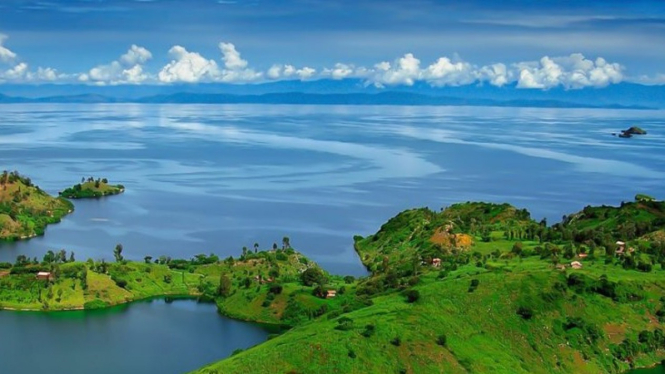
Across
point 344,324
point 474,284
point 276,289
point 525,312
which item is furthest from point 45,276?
point 525,312

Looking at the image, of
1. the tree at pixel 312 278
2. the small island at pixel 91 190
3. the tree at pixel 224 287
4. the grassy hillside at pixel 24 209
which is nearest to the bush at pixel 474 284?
the tree at pixel 312 278

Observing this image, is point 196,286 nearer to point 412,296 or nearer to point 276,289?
point 276,289

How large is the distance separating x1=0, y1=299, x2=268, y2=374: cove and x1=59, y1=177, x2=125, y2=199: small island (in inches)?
3277

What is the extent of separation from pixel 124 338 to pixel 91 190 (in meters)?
97.3

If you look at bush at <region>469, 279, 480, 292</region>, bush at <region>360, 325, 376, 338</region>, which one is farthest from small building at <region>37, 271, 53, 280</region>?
bush at <region>469, 279, 480, 292</region>

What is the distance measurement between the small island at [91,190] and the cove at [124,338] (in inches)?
3277

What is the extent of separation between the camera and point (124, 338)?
7662 cm

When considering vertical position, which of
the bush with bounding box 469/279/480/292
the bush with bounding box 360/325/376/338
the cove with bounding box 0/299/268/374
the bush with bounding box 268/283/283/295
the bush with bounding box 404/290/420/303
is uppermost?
the bush with bounding box 469/279/480/292

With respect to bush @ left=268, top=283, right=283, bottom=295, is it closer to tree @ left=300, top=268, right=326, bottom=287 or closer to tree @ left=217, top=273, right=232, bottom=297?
tree @ left=300, top=268, right=326, bottom=287

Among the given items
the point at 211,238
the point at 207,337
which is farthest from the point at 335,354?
the point at 211,238

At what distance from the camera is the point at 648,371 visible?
65312 millimetres

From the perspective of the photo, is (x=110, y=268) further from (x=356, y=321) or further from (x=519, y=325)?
(x=519, y=325)

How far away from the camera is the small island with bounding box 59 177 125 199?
16538 cm

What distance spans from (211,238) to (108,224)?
23.3 meters
